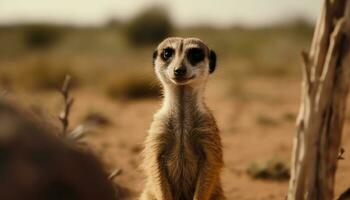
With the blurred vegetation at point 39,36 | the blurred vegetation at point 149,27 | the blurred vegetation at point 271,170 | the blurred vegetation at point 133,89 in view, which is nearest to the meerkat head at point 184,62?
the blurred vegetation at point 271,170

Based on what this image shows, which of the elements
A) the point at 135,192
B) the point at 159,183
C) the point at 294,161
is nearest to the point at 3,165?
the point at 294,161

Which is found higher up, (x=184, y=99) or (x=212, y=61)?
(x=212, y=61)

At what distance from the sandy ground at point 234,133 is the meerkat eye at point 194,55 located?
0.69 m

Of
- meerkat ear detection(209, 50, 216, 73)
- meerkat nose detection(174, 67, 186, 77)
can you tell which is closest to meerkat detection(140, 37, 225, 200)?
meerkat nose detection(174, 67, 186, 77)

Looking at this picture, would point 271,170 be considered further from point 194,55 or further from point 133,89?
point 133,89

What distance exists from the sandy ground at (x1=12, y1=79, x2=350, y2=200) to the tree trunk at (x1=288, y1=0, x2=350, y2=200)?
218cm

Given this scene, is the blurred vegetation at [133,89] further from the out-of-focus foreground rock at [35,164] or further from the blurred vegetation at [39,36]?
the blurred vegetation at [39,36]

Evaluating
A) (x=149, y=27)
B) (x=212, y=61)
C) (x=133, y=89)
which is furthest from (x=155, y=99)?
(x=149, y=27)

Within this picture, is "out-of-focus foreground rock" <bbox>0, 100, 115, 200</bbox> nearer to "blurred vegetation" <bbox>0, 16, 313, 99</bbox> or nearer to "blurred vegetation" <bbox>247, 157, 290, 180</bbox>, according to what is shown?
"blurred vegetation" <bbox>0, 16, 313, 99</bbox>

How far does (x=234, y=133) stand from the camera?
10.2 m

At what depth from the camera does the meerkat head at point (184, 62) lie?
16.6 ft

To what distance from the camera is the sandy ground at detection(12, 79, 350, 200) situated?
6.93 m

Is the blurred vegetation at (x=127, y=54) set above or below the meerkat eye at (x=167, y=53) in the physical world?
below

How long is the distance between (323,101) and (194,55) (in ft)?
5.58
